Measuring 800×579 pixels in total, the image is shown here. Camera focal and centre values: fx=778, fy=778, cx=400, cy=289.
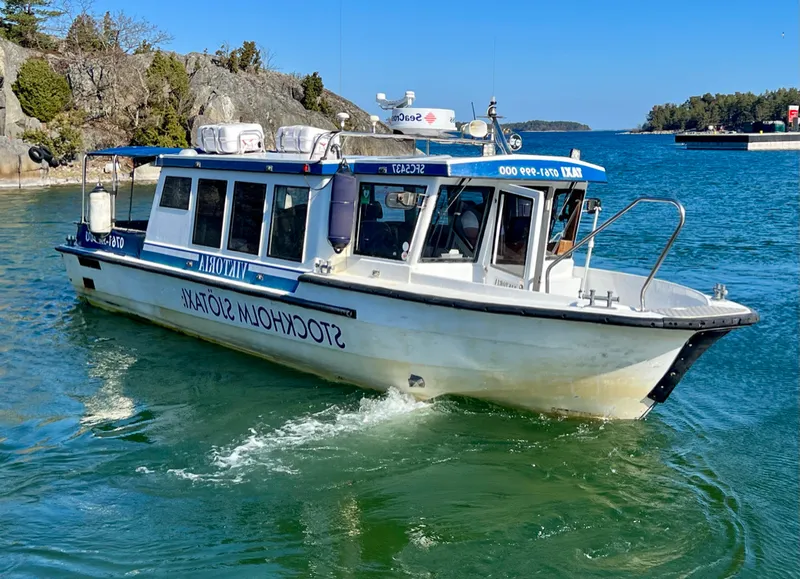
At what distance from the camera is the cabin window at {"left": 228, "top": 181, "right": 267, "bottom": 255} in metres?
9.48

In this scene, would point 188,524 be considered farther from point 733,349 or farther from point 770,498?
point 733,349

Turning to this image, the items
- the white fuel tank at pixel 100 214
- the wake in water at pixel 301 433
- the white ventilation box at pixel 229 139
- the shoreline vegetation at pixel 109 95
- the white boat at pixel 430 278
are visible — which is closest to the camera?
the wake in water at pixel 301 433

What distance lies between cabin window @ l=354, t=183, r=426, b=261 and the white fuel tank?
16.3ft

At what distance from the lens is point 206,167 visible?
10086 millimetres

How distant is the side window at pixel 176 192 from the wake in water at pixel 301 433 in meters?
3.86

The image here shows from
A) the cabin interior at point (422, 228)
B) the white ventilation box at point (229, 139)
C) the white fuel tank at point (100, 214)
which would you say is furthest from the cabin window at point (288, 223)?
the white fuel tank at point (100, 214)

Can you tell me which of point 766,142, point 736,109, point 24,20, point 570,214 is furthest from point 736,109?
point 570,214

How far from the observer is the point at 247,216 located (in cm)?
966

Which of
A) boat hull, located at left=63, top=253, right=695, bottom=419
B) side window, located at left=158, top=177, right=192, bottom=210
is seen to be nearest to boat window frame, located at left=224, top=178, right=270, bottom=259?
boat hull, located at left=63, top=253, right=695, bottom=419

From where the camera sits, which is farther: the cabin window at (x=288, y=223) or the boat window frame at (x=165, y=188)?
the boat window frame at (x=165, y=188)

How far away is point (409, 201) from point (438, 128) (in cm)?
182

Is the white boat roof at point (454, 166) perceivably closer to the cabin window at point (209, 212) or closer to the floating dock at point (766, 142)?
the cabin window at point (209, 212)

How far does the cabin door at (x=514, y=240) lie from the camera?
8164mm

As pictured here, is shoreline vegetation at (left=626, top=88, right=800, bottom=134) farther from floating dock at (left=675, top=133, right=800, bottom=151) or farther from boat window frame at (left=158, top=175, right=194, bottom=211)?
boat window frame at (left=158, top=175, right=194, bottom=211)
